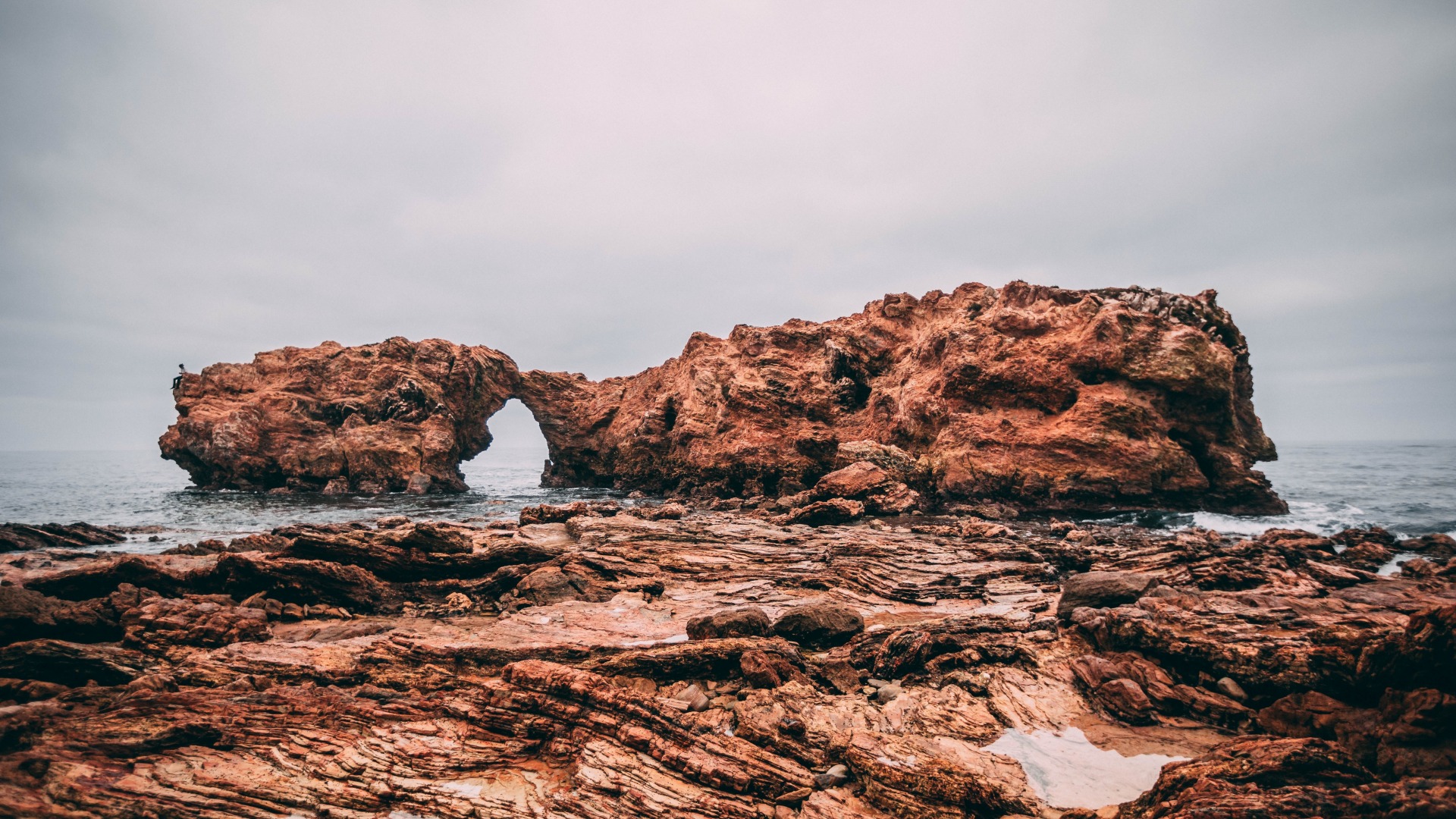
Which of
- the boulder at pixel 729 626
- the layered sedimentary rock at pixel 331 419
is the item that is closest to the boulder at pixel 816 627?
the boulder at pixel 729 626

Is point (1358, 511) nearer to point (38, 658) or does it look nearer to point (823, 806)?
point (823, 806)

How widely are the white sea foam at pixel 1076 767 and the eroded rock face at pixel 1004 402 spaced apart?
22186 millimetres

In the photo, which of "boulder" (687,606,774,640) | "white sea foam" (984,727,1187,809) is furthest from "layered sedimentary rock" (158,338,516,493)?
"white sea foam" (984,727,1187,809)

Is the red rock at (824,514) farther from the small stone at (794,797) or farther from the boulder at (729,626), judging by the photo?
the small stone at (794,797)

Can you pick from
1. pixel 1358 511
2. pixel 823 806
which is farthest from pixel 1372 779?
pixel 1358 511

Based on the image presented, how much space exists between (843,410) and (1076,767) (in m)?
37.4

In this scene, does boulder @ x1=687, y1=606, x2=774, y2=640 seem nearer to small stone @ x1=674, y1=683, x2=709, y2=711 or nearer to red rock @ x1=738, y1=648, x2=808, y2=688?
red rock @ x1=738, y1=648, x2=808, y2=688

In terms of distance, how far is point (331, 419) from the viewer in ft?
163

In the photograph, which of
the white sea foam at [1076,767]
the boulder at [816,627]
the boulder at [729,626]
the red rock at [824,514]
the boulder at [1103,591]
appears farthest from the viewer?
the red rock at [824,514]

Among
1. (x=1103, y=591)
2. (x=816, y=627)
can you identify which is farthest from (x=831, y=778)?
(x=1103, y=591)

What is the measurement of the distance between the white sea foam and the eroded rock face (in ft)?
72.8

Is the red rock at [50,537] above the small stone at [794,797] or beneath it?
beneath

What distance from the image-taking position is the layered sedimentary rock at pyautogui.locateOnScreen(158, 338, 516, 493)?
46.8 m

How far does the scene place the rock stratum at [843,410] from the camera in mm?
29156
